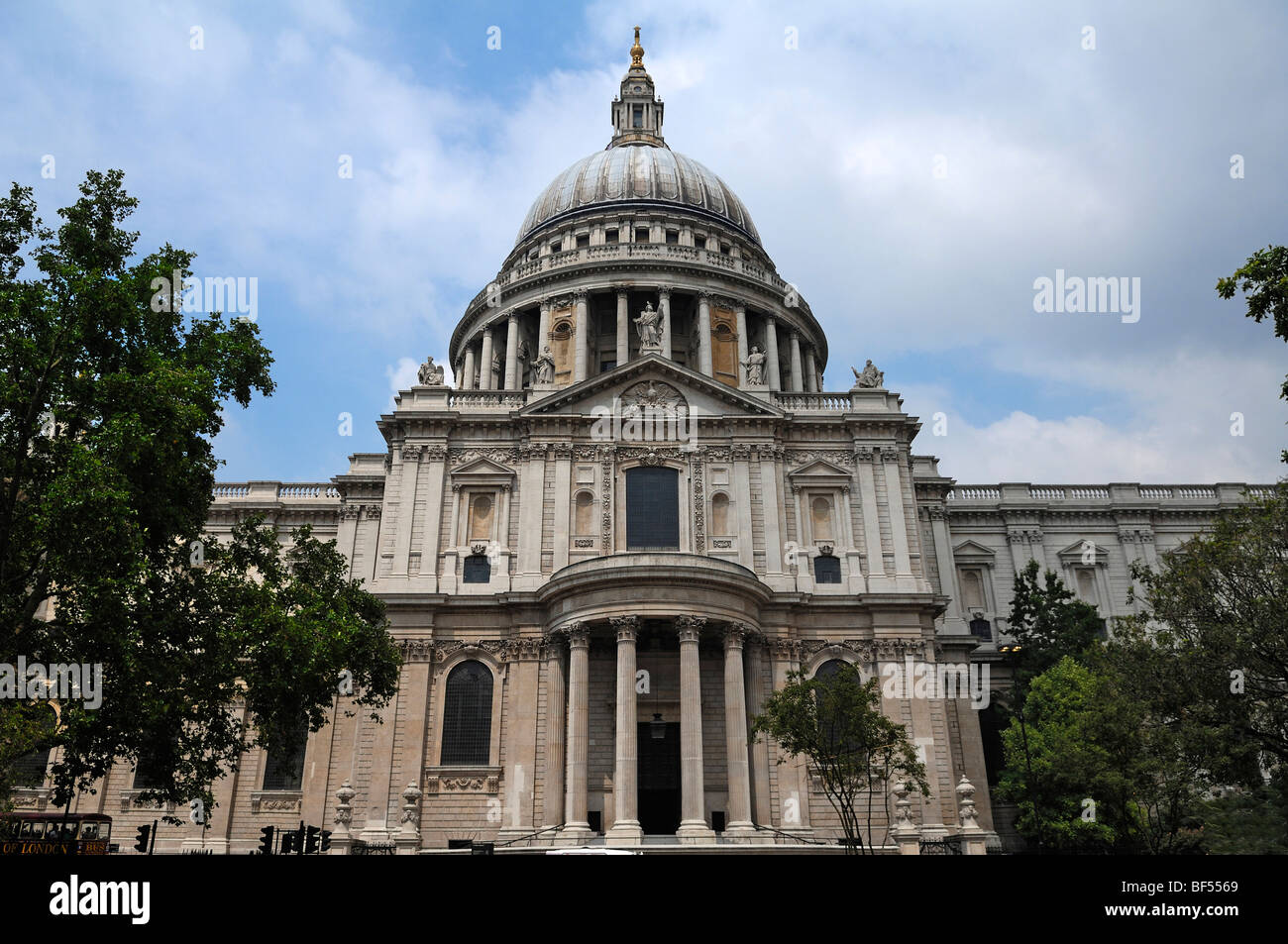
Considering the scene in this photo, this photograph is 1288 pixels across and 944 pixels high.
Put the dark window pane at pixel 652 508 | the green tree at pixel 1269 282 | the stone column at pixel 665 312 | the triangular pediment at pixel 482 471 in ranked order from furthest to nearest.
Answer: the stone column at pixel 665 312, the triangular pediment at pixel 482 471, the dark window pane at pixel 652 508, the green tree at pixel 1269 282

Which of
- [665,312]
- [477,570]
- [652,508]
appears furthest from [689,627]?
[665,312]

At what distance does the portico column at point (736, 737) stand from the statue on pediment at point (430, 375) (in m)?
18.5

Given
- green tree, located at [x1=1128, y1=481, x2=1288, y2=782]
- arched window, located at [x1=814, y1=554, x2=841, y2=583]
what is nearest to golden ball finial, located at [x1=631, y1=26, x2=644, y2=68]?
arched window, located at [x1=814, y1=554, x2=841, y2=583]

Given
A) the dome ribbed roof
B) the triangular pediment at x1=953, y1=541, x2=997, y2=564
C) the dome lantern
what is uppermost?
the dome lantern

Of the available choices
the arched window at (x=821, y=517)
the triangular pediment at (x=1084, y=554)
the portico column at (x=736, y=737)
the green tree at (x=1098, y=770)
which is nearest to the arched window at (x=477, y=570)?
the portico column at (x=736, y=737)

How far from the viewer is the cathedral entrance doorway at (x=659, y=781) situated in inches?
1385

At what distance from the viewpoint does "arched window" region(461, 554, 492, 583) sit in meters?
39.1

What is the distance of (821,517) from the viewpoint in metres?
40.8

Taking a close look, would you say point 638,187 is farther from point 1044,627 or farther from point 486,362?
point 1044,627

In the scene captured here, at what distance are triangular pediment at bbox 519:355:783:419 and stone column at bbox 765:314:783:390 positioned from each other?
45.7 ft

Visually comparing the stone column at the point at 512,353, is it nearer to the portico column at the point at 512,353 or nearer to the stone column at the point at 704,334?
the portico column at the point at 512,353

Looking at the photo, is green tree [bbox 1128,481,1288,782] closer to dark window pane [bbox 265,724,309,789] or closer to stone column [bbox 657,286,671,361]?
stone column [bbox 657,286,671,361]

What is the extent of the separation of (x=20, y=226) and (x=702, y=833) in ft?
88.1
